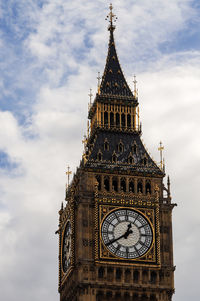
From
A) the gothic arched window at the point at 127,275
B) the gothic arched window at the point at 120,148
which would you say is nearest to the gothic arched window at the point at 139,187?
the gothic arched window at the point at 120,148

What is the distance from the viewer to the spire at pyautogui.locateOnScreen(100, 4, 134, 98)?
98.9 metres

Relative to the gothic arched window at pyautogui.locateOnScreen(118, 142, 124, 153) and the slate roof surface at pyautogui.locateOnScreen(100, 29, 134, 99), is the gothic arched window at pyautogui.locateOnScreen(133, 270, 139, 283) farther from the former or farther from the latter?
the slate roof surface at pyautogui.locateOnScreen(100, 29, 134, 99)

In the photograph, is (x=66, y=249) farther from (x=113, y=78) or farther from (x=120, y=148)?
(x=113, y=78)

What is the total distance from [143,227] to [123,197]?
297cm

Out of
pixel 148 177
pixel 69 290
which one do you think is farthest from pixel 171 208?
pixel 69 290

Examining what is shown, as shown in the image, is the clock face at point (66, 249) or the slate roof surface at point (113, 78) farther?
the slate roof surface at point (113, 78)

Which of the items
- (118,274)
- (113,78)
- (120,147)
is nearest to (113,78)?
(113,78)

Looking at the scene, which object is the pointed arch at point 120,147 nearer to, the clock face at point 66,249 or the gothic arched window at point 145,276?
the clock face at point 66,249

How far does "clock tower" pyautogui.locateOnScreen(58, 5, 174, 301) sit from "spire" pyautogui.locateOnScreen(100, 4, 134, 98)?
132 inches

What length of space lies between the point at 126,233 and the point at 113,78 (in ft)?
54.6

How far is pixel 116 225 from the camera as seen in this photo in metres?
90.1

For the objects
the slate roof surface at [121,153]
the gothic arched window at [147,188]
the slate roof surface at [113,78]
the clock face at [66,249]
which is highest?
the slate roof surface at [113,78]

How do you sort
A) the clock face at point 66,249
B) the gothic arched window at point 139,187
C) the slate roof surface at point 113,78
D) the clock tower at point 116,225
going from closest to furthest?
the clock tower at point 116,225 < the clock face at point 66,249 < the gothic arched window at point 139,187 < the slate roof surface at point 113,78

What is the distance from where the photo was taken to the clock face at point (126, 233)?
293 ft
